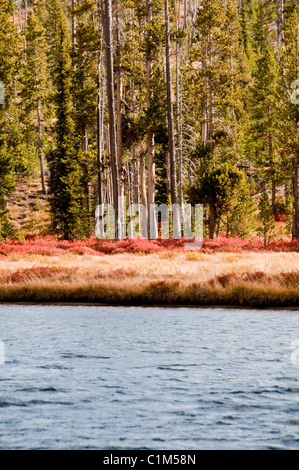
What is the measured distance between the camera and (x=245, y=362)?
25.3 ft

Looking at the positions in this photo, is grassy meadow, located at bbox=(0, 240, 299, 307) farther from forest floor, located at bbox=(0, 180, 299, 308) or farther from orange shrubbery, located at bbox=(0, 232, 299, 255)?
orange shrubbery, located at bbox=(0, 232, 299, 255)

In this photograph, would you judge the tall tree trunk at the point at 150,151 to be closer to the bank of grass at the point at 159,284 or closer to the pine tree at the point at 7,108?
the pine tree at the point at 7,108

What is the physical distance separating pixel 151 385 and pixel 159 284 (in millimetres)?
8497

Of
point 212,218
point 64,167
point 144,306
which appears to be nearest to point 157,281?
point 144,306

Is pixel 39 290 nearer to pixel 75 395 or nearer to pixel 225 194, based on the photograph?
pixel 75 395

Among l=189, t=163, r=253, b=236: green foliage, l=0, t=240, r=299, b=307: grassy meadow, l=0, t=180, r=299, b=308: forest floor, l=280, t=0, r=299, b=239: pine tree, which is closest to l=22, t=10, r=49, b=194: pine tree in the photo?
l=280, t=0, r=299, b=239: pine tree

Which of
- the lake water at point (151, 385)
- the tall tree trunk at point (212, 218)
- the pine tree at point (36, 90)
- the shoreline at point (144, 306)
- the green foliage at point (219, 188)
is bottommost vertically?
the shoreline at point (144, 306)

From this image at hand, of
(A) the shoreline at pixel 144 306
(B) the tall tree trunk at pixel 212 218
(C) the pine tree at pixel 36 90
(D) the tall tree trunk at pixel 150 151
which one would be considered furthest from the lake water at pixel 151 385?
(C) the pine tree at pixel 36 90

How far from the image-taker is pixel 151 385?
6.59 metres

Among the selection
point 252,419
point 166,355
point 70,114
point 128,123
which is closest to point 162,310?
point 166,355

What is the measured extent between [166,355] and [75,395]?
2253 millimetres

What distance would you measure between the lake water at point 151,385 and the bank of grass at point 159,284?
2.86m

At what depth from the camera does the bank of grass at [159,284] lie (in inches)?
561

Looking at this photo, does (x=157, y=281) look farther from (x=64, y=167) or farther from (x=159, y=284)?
(x=64, y=167)
